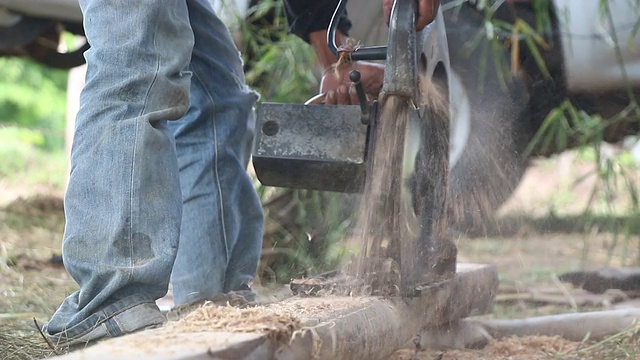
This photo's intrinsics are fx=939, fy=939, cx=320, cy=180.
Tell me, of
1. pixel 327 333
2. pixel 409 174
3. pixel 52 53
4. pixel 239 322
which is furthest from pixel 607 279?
pixel 52 53

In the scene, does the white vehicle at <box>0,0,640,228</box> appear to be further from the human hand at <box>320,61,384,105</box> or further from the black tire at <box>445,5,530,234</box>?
the human hand at <box>320,61,384,105</box>

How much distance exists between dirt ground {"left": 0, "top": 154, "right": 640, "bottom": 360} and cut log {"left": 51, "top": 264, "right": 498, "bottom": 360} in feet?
0.50

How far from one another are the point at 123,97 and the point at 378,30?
1.83 metres

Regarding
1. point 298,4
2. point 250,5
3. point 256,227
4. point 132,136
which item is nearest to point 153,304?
point 132,136

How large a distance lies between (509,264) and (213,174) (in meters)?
2.32

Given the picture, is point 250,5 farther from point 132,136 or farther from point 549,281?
point 132,136

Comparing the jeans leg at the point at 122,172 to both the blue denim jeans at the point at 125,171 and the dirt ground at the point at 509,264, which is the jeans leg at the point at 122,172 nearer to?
the blue denim jeans at the point at 125,171

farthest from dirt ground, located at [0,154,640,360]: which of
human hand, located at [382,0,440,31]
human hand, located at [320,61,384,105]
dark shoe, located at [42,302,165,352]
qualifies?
human hand, located at [382,0,440,31]

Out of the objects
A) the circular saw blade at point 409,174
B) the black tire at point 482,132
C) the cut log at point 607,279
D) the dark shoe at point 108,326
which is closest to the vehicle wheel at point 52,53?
the black tire at point 482,132

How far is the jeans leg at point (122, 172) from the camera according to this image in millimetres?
1905

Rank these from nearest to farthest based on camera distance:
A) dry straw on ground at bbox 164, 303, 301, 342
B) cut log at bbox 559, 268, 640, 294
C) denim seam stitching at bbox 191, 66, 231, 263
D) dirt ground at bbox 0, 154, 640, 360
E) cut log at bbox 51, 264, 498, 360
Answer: cut log at bbox 51, 264, 498, 360
dry straw on ground at bbox 164, 303, 301, 342
dirt ground at bbox 0, 154, 640, 360
denim seam stitching at bbox 191, 66, 231, 263
cut log at bbox 559, 268, 640, 294

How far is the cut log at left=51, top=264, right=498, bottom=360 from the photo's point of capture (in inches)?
55.9

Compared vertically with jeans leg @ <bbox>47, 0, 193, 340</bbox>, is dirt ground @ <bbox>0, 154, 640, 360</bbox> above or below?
below

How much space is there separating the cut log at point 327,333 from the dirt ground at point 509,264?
0.50 feet
